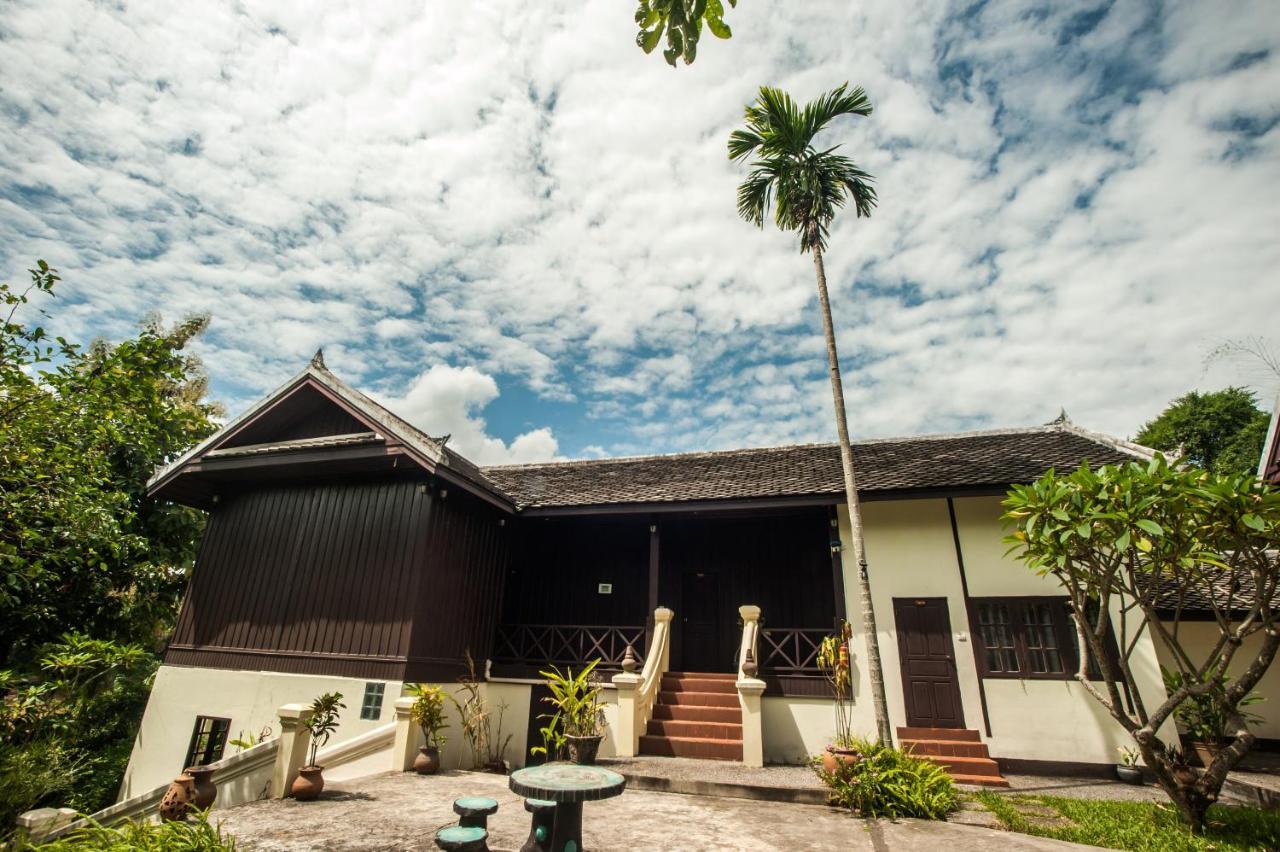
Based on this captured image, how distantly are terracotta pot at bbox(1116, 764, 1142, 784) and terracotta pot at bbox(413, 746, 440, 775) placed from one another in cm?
963

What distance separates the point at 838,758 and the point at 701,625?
17.5 ft

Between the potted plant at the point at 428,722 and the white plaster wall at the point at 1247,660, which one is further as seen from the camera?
the white plaster wall at the point at 1247,660

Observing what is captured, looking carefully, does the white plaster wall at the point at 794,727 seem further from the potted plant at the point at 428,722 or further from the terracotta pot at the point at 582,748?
the potted plant at the point at 428,722

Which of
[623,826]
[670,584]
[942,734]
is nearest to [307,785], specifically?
[623,826]

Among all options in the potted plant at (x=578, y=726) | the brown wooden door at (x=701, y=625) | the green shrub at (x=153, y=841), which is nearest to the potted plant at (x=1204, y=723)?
the brown wooden door at (x=701, y=625)

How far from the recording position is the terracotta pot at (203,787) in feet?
19.7

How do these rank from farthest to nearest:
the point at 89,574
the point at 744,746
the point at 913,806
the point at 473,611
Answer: the point at 89,574 → the point at 473,611 → the point at 744,746 → the point at 913,806

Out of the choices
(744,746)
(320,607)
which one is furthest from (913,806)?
(320,607)

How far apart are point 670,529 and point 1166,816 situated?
334 inches

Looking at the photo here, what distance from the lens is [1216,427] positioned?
2620 centimetres

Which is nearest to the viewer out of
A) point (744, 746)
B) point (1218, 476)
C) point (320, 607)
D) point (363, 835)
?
point (363, 835)

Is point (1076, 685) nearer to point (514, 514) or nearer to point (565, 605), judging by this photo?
point (565, 605)

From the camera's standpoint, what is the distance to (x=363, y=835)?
517cm

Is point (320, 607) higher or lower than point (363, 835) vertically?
higher
